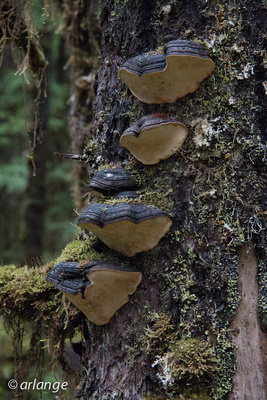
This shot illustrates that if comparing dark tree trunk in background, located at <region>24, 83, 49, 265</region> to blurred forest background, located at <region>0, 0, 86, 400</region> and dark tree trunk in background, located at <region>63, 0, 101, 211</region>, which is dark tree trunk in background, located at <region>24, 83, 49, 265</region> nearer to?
blurred forest background, located at <region>0, 0, 86, 400</region>

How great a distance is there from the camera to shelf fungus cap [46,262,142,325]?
1640 millimetres

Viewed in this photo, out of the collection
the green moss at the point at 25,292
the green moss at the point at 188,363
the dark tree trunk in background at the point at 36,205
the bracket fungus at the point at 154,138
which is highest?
the dark tree trunk in background at the point at 36,205

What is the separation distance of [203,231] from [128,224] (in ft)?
1.24

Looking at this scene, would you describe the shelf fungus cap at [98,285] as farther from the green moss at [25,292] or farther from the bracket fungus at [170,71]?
the bracket fungus at [170,71]

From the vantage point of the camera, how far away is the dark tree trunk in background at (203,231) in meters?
1.59

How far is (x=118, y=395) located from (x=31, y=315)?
884mm

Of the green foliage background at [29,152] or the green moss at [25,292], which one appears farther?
the green foliage background at [29,152]

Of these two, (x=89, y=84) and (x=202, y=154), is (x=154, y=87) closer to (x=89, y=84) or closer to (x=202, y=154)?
(x=202, y=154)

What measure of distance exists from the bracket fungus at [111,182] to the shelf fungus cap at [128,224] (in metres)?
0.13

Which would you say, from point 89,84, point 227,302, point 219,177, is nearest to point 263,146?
point 219,177

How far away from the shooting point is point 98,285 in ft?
Result: 5.43

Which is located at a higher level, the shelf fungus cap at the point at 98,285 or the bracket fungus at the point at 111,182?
the bracket fungus at the point at 111,182

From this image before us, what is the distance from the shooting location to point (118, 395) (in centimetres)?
168

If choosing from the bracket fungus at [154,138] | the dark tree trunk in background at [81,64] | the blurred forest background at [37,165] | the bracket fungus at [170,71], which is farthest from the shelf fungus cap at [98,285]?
the blurred forest background at [37,165]
